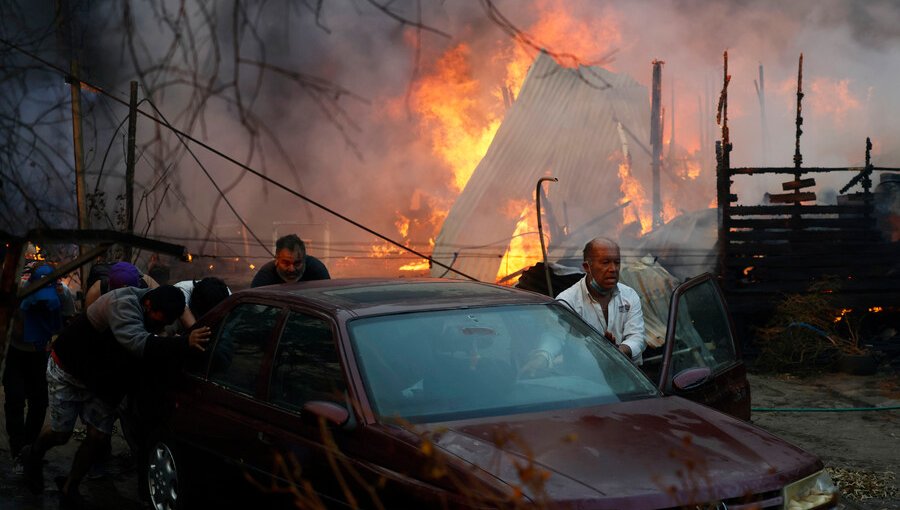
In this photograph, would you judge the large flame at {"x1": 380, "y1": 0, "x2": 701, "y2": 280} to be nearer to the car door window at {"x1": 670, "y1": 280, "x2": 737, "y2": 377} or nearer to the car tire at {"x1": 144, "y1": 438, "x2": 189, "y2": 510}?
the car door window at {"x1": 670, "y1": 280, "x2": 737, "y2": 377}

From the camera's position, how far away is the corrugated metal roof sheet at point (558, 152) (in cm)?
2231

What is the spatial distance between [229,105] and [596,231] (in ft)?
25.7

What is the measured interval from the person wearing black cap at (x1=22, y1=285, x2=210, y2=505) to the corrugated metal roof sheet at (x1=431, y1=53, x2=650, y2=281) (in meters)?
16.1

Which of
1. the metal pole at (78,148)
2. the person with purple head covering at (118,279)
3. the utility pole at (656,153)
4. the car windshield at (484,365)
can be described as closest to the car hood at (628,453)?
the car windshield at (484,365)

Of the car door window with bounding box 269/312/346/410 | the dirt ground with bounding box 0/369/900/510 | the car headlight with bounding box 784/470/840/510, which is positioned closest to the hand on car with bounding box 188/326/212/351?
the car door window with bounding box 269/312/346/410

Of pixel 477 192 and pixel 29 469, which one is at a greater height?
pixel 477 192

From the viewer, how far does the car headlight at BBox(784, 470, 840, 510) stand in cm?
374

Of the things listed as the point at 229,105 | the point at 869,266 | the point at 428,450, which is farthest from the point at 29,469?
the point at 229,105

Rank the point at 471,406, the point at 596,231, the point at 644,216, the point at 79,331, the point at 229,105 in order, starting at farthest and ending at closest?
the point at 644,216 < the point at 596,231 < the point at 229,105 < the point at 79,331 < the point at 471,406

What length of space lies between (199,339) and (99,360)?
1105mm

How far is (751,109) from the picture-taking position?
76.4 feet

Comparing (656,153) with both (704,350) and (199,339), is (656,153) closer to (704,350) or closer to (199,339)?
(704,350)

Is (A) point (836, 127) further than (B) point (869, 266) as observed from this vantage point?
Yes

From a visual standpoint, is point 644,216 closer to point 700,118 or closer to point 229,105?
point 700,118
